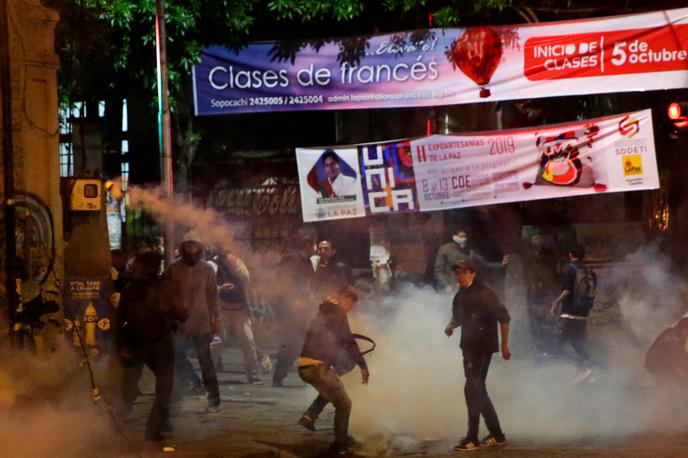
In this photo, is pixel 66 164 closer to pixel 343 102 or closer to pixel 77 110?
pixel 77 110

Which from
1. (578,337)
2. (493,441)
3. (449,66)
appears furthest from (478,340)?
(449,66)

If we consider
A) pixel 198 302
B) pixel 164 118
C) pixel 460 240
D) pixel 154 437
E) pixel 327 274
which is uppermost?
pixel 164 118

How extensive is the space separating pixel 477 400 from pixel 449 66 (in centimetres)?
539

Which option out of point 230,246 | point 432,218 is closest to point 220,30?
point 230,246

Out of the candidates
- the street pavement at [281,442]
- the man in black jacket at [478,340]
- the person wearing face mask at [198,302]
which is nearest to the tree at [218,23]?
the person wearing face mask at [198,302]

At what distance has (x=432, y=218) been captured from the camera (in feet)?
46.1

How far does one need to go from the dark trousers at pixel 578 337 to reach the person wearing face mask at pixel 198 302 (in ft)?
15.0

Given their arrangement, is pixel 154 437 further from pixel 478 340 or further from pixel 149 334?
pixel 478 340

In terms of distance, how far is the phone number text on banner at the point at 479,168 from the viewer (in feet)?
39.9

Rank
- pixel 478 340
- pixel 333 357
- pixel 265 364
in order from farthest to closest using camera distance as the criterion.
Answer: pixel 265 364
pixel 478 340
pixel 333 357

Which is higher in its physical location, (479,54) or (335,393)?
(479,54)

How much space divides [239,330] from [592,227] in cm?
552

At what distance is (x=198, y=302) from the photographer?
10.3m

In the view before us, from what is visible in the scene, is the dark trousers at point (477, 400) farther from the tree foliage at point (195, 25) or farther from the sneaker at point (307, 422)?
the tree foliage at point (195, 25)
